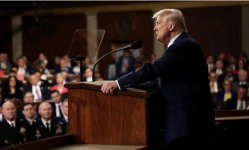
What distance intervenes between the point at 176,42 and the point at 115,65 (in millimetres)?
8506

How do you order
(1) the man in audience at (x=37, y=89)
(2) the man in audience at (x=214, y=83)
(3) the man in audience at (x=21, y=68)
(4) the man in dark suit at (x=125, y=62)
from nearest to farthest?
(1) the man in audience at (x=37, y=89) < (2) the man in audience at (x=214, y=83) < (3) the man in audience at (x=21, y=68) < (4) the man in dark suit at (x=125, y=62)

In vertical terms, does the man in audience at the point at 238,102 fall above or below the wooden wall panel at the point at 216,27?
below

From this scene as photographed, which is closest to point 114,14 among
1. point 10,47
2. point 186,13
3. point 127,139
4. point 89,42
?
point 186,13

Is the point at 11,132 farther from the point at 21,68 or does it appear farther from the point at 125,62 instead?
the point at 125,62

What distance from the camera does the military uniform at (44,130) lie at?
4309mm

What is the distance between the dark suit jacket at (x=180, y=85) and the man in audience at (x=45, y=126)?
2.63m

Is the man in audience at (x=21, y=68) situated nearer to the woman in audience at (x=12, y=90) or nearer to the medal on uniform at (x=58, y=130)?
the woman in audience at (x=12, y=90)

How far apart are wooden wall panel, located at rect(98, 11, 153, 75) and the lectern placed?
10.2 m

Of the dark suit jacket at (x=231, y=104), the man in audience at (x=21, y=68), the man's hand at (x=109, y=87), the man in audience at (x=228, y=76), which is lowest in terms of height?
the dark suit jacket at (x=231, y=104)

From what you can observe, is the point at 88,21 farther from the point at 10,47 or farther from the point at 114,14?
the point at 10,47

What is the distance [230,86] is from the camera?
6.46m

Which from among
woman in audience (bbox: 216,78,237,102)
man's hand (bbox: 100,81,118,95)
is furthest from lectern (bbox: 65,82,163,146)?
woman in audience (bbox: 216,78,237,102)

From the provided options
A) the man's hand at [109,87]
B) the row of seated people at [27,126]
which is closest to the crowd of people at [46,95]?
the row of seated people at [27,126]

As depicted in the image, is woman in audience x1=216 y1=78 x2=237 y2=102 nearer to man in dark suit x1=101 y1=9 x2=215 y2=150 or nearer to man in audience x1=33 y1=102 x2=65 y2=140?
man in audience x1=33 y1=102 x2=65 y2=140
